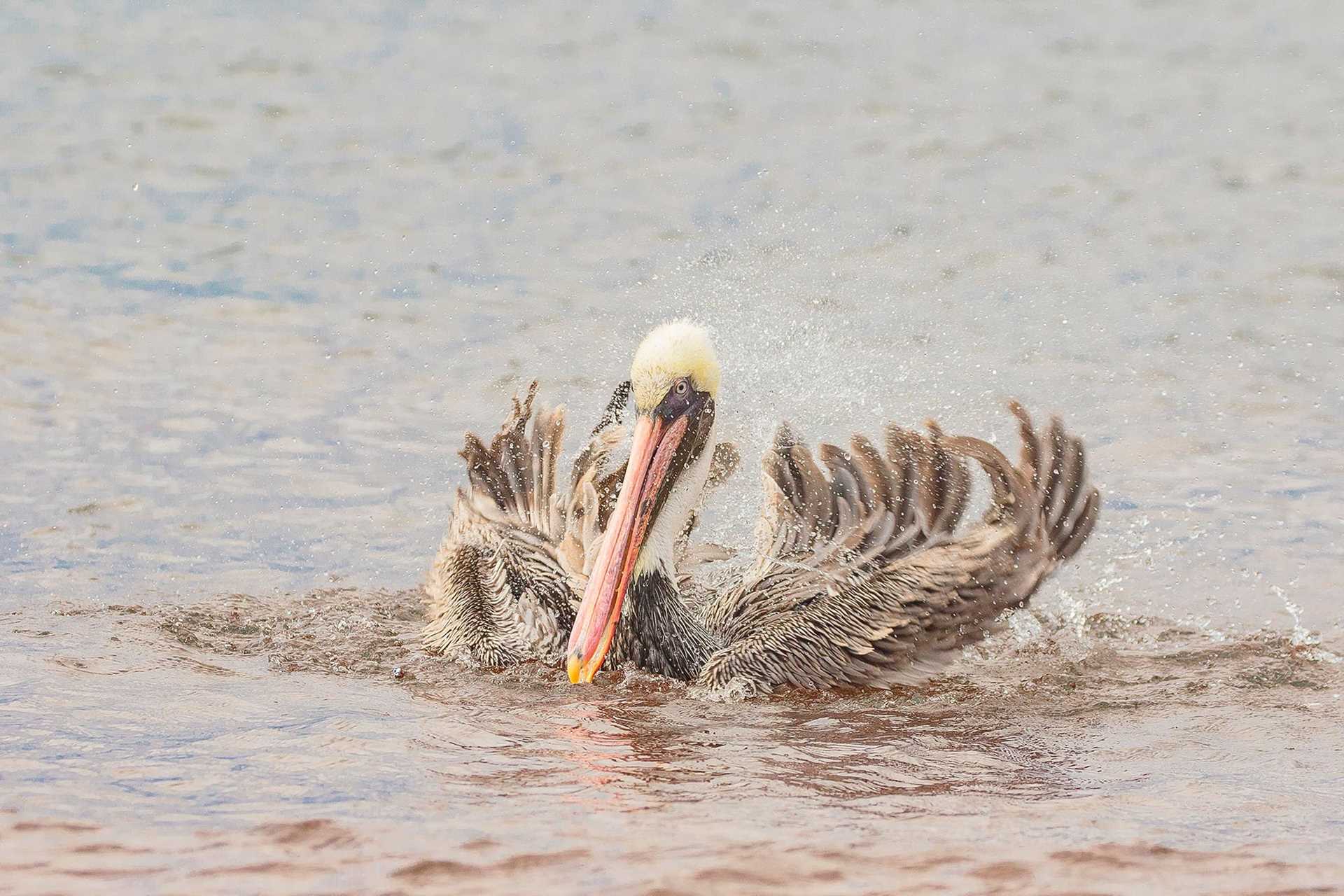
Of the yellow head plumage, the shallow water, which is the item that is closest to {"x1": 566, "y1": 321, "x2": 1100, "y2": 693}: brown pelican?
the yellow head plumage

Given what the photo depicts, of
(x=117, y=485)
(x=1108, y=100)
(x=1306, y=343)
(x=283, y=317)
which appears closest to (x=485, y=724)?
(x=117, y=485)

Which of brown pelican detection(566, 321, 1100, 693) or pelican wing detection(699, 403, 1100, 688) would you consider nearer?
brown pelican detection(566, 321, 1100, 693)

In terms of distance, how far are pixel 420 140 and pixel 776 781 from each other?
9047 mm

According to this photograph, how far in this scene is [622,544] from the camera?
543 cm

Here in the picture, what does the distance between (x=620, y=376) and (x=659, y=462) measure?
3213 millimetres

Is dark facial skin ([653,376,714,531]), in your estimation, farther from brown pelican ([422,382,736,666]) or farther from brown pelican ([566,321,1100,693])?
brown pelican ([422,382,736,666])

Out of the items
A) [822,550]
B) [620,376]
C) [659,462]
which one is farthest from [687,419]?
[620,376]

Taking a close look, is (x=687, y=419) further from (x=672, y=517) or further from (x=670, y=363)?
(x=672, y=517)

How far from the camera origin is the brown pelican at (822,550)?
555 centimetres

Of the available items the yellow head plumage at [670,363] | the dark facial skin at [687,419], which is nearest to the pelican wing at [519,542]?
the dark facial skin at [687,419]

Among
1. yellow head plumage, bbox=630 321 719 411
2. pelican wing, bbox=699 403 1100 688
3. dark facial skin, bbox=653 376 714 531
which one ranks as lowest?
pelican wing, bbox=699 403 1100 688

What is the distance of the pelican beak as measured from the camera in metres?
5.26

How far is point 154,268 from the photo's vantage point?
10.2m

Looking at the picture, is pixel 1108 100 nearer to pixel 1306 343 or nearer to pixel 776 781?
pixel 1306 343
